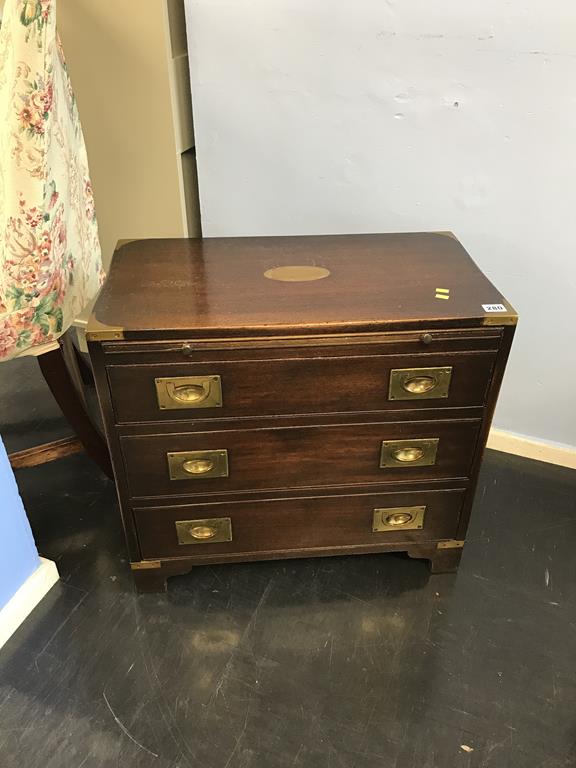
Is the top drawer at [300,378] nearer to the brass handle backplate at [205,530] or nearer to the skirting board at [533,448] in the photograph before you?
the brass handle backplate at [205,530]

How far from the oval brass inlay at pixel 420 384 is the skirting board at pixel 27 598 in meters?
0.85

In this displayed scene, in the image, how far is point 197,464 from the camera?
113 cm

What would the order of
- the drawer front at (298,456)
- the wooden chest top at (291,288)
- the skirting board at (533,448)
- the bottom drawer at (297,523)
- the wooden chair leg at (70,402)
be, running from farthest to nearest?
the skirting board at (533,448), the wooden chair leg at (70,402), the bottom drawer at (297,523), the drawer front at (298,456), the wooden chest top at (291,288)

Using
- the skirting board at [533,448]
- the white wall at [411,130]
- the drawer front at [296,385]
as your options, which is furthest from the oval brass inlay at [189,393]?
the skirting board at [533,448]

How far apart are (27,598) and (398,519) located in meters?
0.78

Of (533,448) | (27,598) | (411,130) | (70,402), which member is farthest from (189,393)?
(533,448)

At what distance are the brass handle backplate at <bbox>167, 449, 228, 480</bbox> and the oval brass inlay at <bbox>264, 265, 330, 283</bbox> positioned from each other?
33 centimetres

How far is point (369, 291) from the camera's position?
3.57 feet

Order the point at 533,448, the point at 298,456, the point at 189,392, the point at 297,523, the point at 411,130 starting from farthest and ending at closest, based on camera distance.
A: the point at 533,448
the point at 411,130
the point at 297,523
the point at 298,456
the point at 189,392

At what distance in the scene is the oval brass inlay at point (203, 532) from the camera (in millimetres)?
1227

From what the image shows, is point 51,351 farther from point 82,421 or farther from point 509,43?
point 509,43

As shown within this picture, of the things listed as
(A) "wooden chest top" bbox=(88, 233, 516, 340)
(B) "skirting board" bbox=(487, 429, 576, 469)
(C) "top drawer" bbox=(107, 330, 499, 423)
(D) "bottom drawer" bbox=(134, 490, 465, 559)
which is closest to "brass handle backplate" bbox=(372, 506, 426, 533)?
(D) "bottom drawer" bbox=(134, 490, 465, 559)

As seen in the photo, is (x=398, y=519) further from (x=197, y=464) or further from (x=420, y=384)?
(x=197, y=464)

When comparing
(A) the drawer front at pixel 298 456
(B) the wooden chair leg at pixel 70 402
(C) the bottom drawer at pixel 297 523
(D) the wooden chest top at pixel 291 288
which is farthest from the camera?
(B) the wooden chair leg at pixel 70 402
